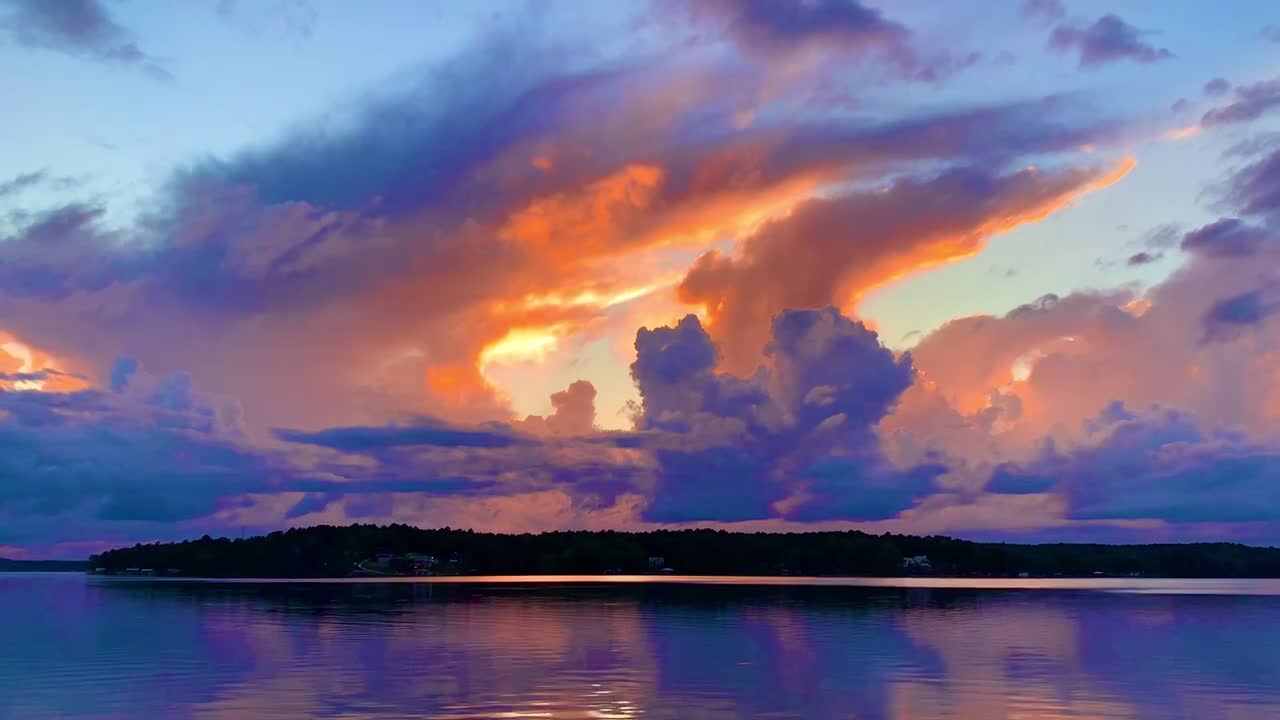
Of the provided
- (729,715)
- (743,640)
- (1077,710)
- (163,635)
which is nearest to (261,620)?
(163,635)

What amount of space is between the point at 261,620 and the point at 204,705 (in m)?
61.9

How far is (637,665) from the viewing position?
2719 inches

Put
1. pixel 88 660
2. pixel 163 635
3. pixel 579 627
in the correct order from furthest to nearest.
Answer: pixel 579 627 < pixel 163 635 < pixel 88 660

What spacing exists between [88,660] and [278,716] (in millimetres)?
31517

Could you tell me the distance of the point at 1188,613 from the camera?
132 meters

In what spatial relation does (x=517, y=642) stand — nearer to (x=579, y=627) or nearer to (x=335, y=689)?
(x=579, y=627)

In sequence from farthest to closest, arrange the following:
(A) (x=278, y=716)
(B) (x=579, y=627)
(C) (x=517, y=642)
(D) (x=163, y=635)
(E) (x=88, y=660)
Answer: (B) (x=579, y=627) → (D) (x=163, y=635) → (C) (x=517, y=642) → (E) (x=88, y=660) → (A) (x=278, y=716)

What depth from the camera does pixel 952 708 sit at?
51812 mm

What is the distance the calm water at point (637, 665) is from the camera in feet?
171

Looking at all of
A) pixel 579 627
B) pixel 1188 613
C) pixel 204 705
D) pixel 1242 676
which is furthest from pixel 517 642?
pixel 1188 613

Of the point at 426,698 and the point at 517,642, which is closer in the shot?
the point at 426,698

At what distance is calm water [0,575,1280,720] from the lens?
52094 millimetres

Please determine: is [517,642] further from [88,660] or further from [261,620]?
[261,620]

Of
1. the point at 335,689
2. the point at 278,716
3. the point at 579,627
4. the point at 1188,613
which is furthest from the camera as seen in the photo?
the point at 1188,613
